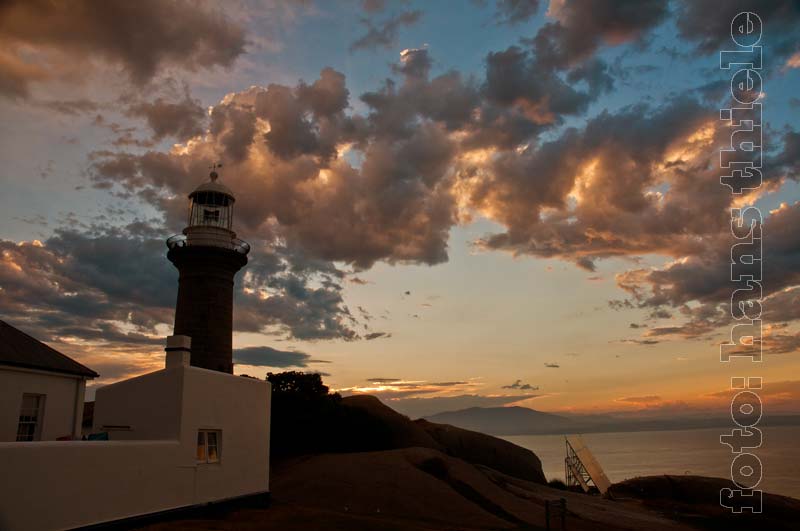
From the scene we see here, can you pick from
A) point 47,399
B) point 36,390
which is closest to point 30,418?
point 47,399

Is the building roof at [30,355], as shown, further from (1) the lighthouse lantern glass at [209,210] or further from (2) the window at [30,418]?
(1) the lighthouse lantern glass at [209,210]

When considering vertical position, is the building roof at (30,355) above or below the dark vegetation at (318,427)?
above

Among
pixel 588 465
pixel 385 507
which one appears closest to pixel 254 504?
pixel 385 507

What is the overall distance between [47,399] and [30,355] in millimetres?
1483

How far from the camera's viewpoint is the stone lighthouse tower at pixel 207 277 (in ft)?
93.9

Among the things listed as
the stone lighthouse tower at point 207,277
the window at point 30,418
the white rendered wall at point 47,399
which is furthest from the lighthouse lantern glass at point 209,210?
the window at point 30,418

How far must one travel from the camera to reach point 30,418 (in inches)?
705

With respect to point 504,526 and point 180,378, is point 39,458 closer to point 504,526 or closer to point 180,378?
point 180,378

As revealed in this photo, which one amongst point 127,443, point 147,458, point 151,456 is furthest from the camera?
point 151,456

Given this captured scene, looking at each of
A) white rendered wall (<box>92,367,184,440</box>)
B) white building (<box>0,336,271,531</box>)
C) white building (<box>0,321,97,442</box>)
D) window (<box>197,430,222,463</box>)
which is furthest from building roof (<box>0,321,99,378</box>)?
window (<box>197,430,222,463</box>)

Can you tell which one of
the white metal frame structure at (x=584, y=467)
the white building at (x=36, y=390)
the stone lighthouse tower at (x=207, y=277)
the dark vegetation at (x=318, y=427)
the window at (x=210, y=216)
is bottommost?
the white metal frame structure at (x=584, y=467)

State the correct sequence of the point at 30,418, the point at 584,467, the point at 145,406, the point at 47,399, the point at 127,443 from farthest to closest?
the point at 584,467 < the point at 47,399 < the point at 30,418 < the point at 145,406 < the point at 127,443

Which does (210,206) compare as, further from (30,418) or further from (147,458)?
(147,458)

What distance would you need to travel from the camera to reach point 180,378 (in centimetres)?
1733
